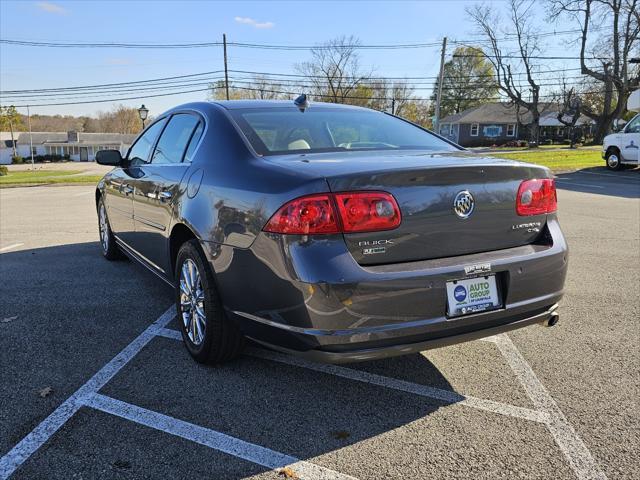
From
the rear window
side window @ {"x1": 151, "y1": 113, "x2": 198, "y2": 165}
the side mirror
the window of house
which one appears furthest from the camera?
the window of house

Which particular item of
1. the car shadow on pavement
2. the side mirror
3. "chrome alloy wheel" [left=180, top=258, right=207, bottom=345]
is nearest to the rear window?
"chrome alloy wheel" [left=180, top=258, right=207, bottom=345]

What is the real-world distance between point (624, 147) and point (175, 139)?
20.6 metres

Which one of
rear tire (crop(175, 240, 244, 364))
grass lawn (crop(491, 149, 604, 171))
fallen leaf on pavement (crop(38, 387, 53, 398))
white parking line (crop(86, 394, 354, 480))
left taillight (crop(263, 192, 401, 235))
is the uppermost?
left taillight (crop(263, 192, 401, 235))

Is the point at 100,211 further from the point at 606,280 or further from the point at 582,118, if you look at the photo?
the point at 582,118

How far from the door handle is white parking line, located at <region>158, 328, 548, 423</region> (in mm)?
1170

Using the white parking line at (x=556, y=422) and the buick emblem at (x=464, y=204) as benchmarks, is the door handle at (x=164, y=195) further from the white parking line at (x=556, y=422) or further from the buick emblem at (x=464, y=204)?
the white parking line at (x=556, y=422)

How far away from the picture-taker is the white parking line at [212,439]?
7.48 ft

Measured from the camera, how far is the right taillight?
2904 mm

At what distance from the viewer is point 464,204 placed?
2.66 meters

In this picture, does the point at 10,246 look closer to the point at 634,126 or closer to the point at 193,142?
the point at 193,142

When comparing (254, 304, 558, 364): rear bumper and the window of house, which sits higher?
the window of house

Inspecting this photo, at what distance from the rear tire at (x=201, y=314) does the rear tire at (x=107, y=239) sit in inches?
107

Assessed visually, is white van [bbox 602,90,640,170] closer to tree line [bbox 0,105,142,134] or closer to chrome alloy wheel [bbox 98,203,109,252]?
chrome alloy wheel [bbox 98,203,109,252]

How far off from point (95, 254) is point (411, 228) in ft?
17.0
